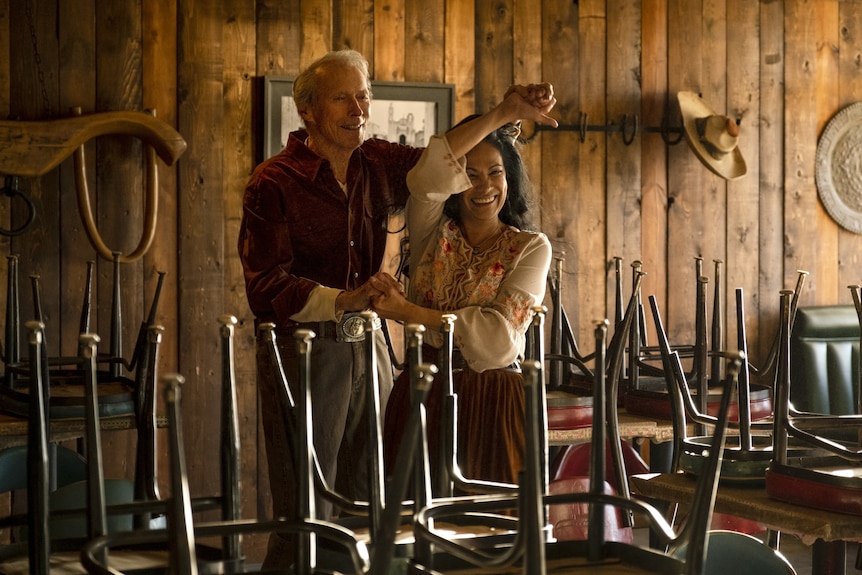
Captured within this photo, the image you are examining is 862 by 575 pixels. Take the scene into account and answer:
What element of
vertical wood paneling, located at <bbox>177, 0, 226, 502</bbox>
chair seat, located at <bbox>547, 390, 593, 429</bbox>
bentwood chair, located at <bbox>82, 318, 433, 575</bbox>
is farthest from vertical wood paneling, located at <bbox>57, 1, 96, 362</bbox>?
bentwood chair, located at <bbox>82, 318, 433, 575</bbox>

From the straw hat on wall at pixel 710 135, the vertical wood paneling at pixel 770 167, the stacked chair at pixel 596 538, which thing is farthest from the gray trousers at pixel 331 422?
the vertical wood paneling at pixel 770 167

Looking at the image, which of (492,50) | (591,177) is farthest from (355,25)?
(591,177)

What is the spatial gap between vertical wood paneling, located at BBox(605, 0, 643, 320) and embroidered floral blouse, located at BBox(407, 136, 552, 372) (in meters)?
2.24

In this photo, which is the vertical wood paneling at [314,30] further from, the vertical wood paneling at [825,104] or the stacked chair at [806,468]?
the stacked chair at [806,468]

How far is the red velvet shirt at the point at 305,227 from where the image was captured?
110 inches

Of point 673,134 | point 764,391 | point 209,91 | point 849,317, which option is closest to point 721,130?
point 673,134

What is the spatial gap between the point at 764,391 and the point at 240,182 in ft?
6.88

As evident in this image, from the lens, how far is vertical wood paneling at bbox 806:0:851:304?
17.6 ft

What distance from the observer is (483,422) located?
276cm

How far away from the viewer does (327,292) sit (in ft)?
8.92

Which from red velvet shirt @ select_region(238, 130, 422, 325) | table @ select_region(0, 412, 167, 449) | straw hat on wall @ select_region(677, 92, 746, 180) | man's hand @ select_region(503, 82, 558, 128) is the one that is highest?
straw hat on wall @ select_region(677, 92, 746, 180)

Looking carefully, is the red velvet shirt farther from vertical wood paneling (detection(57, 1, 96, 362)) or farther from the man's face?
vertical wood paneling (detection(57, 1, 96, 362))

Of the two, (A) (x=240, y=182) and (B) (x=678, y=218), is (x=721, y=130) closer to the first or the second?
(B) (x=678, y=218)

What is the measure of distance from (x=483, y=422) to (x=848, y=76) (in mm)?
3468
